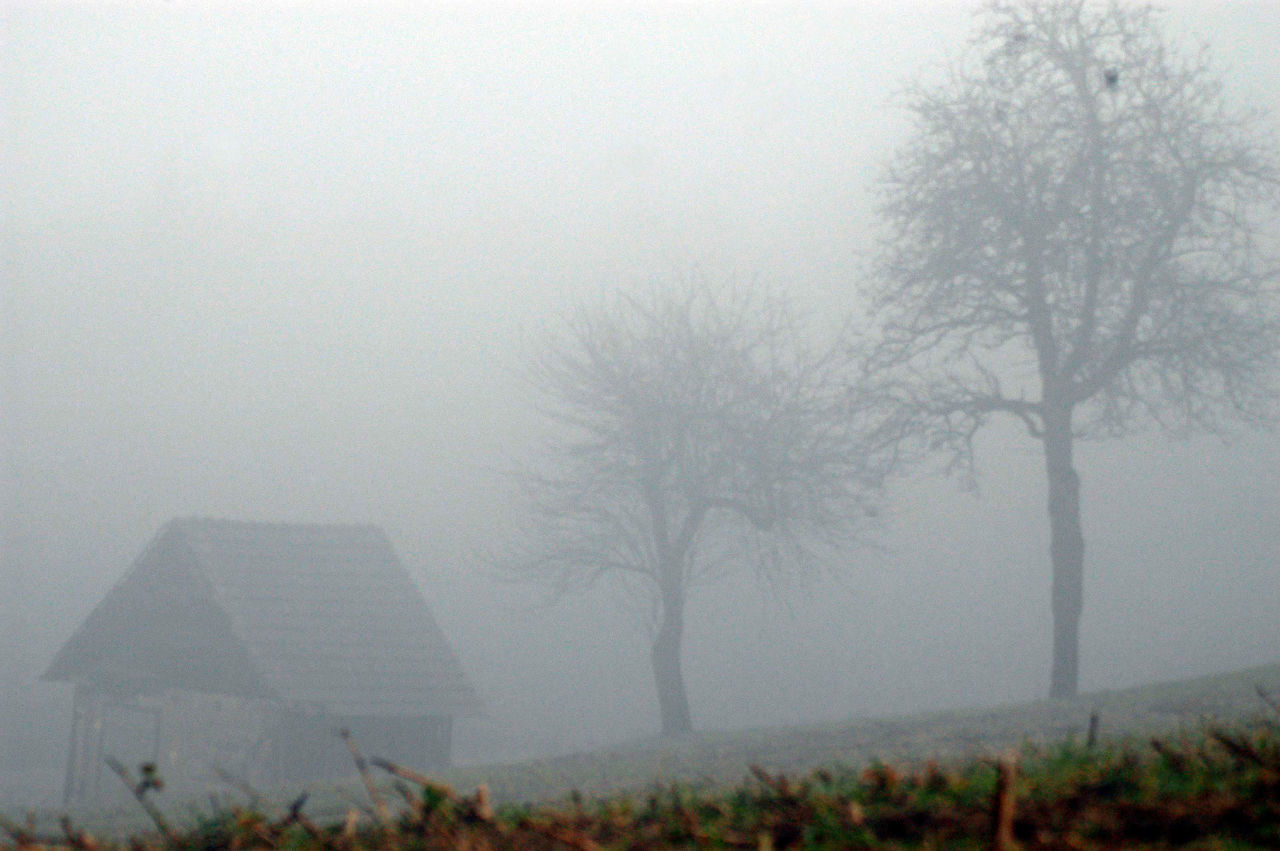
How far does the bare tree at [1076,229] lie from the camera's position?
22.6 meters

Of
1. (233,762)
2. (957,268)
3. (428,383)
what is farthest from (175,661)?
(428,383)

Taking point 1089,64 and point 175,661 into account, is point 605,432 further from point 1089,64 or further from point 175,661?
point 1089,64

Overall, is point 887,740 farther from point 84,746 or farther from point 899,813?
point 84,746

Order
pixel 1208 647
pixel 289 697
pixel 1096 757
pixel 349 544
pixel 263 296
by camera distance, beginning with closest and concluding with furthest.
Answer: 1. pixel 1096 757
2. pixel 289 697
3. pixel 349 544
4. pixel 1208 647
5. pixel 263 296

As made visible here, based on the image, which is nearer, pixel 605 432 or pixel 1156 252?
pixel 1156 252

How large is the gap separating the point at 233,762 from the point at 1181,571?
4761cm

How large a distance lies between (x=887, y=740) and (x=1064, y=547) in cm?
707

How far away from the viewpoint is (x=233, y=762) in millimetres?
31812

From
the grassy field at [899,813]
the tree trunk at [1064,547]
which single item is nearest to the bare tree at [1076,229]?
the tree trunk at [1064,547]

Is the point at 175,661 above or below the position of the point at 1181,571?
below

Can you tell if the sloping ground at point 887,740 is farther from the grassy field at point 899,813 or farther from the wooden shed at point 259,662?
the wooden shed at point 259,662

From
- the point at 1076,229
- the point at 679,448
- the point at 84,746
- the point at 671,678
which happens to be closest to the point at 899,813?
the point at 1076,229

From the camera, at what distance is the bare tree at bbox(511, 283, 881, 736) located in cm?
3119

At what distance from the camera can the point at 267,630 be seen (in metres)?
32.9
